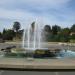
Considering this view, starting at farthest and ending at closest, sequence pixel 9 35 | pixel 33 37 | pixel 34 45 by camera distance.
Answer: pixel 9 35, pixel 33 37, pixel 34 45

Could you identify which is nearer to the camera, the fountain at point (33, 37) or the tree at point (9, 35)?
the fountain at point (33, 37)

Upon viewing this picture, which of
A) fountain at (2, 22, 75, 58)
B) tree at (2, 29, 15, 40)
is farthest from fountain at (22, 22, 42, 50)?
tree at (2, 29, 15, 40)

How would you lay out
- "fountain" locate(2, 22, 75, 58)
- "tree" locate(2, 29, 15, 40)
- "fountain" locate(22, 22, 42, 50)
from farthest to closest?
"tree" locate(2, 29, 15, 40) → "fountain" locate(22, 22, 42, 50) → "fountain" locate(2, 22, 75, 58)

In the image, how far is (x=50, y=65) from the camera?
33.1 ft

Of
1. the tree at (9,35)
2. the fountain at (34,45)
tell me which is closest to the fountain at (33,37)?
the fountain at (34,45)

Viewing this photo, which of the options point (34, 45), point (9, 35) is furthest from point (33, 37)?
point (9, 35)

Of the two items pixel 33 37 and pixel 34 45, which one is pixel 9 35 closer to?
pixel 33 37

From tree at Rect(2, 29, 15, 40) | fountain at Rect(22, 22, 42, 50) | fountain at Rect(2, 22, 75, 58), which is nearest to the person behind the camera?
fountain at Rect(2, 22, 75, 58)

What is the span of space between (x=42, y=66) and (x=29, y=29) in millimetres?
23509

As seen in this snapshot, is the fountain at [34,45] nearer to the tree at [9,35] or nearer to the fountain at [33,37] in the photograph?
the fountain at [33,37]

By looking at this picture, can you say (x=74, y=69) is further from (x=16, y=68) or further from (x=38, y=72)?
(x=16, y=68)

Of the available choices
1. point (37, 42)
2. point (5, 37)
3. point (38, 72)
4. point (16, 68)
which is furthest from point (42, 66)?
point (5, 37)

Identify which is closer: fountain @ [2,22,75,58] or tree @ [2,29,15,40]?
fountain @ [2,22,75,58]

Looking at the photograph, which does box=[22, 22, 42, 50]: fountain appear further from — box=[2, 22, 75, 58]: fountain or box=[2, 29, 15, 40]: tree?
box=[2, 29, 15, 40]: tree
